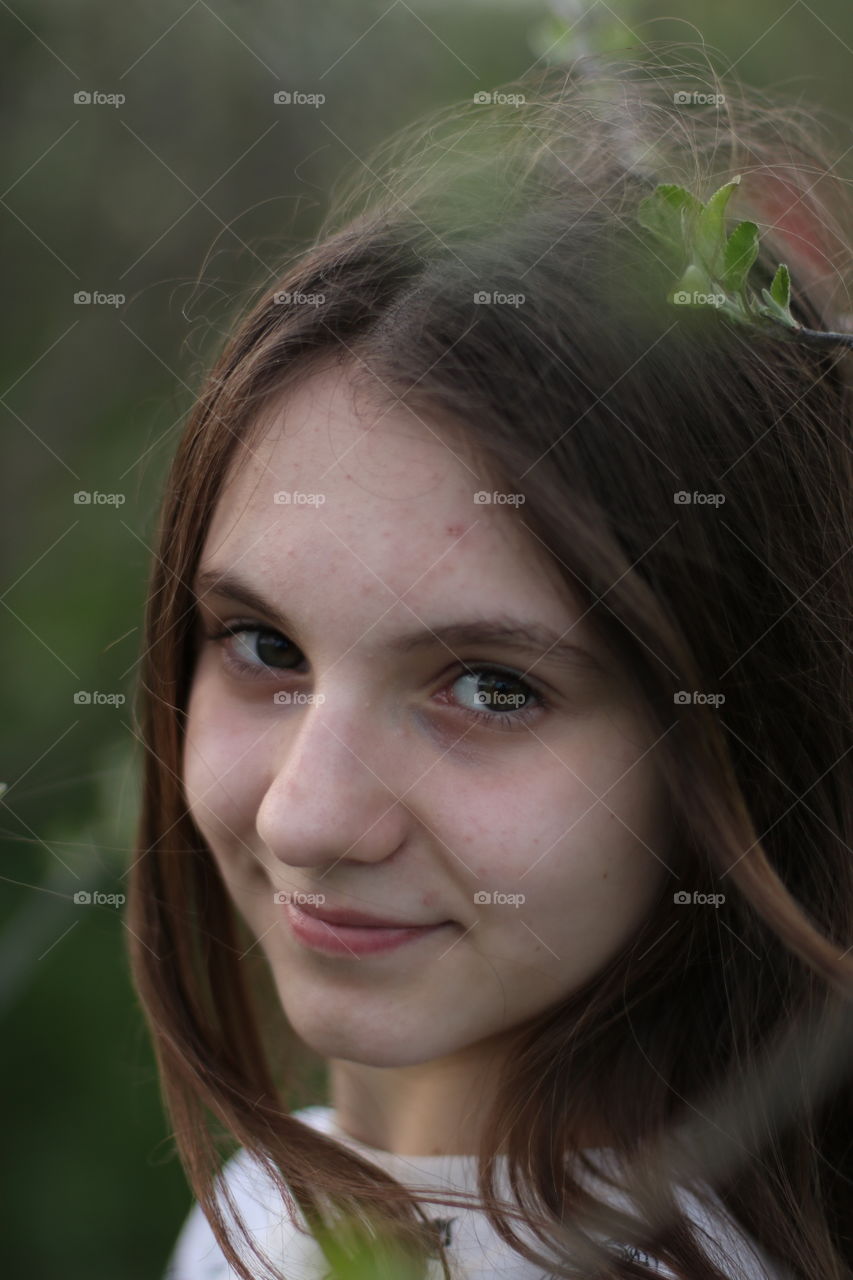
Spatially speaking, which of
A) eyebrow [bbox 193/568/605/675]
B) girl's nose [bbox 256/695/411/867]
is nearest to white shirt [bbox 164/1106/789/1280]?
girl's nose [bbox 256/695/411/867]

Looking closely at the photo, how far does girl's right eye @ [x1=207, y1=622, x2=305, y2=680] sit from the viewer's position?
0.90 meters

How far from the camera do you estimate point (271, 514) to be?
86 cm

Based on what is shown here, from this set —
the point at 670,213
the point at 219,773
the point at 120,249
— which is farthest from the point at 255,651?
the point at 120,249

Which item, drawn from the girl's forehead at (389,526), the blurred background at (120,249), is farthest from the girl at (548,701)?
the blurred background at (120,249)

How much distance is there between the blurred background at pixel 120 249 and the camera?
44.3 inches

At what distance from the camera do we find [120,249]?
4.27 feet

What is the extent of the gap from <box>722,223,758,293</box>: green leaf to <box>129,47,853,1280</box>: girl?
0.13 ft

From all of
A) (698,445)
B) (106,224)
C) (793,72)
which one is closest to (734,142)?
(793,72)

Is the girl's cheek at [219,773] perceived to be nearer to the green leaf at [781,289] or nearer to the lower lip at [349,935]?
the lower lip at [349,935]

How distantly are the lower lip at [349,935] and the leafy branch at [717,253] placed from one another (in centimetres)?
47

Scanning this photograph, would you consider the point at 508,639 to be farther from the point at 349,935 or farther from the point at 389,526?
the point at 349,935

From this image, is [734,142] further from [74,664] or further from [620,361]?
[74,664]

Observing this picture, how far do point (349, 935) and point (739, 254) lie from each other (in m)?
0.54

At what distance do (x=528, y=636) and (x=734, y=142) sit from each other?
48 cm
